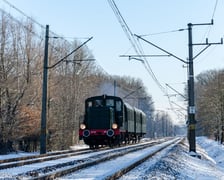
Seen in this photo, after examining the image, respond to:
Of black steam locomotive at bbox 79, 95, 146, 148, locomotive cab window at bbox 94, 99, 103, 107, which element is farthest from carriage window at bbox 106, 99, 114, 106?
locomotive cab window at bbox 94, 99, 103, 107

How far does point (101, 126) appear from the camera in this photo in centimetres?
3469

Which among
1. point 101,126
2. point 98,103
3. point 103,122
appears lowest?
point 101,126

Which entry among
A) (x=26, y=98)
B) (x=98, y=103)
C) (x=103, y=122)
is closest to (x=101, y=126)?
(x=103, y=122)

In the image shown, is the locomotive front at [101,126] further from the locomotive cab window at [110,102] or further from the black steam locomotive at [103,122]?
the locomotive cab window at [110,102]

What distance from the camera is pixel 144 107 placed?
118 metres

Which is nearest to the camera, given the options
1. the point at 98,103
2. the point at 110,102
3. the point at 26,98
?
the point at 26,98

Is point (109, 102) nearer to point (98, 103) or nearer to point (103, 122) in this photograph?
point (98, 103)

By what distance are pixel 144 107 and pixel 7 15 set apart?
8724cm

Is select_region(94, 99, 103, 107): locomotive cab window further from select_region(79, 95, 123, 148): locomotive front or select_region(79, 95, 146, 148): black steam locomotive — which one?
select_region(79, 95, 123, 148): locomotive front

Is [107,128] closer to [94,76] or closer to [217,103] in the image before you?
[217,103]

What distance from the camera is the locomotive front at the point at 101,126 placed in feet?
113

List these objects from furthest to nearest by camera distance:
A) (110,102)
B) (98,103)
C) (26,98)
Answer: (110,102), (98,103), (26,98)

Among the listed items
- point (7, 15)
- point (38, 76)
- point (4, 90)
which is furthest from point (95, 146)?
point (7, 15)

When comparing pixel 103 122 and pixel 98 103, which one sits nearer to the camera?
pixel 103 122
